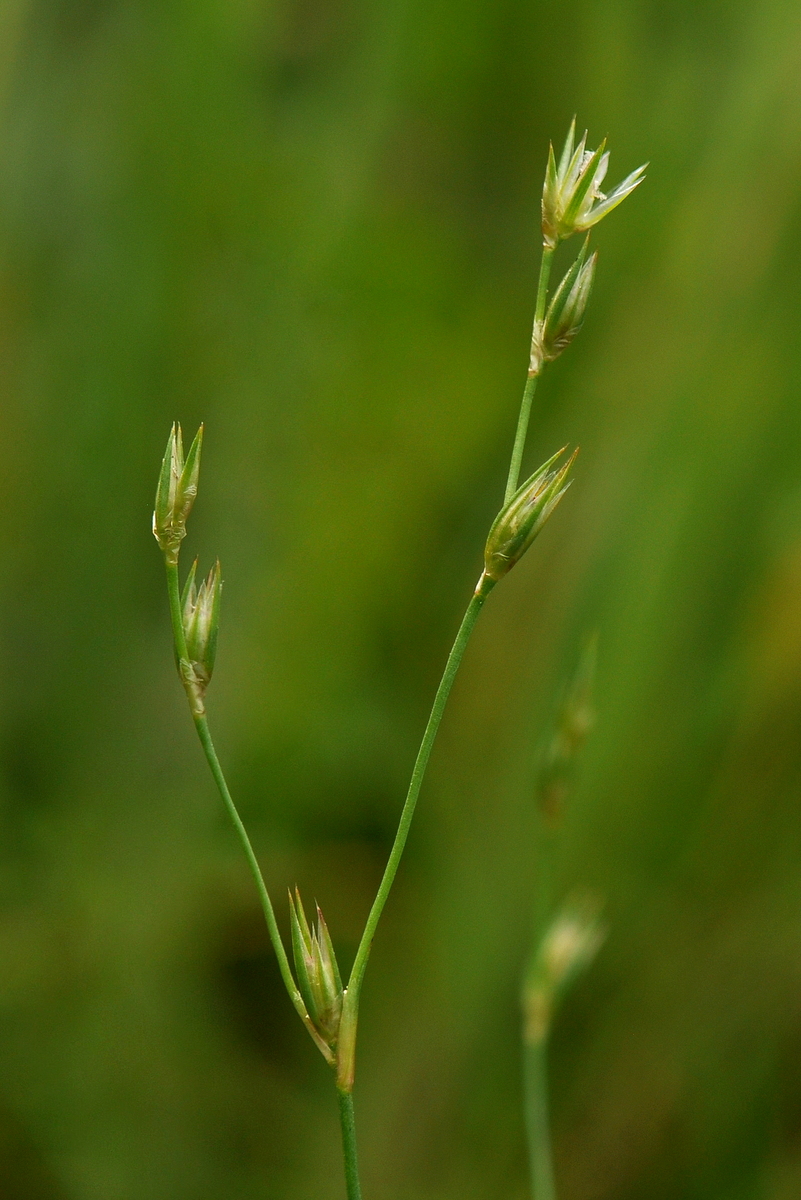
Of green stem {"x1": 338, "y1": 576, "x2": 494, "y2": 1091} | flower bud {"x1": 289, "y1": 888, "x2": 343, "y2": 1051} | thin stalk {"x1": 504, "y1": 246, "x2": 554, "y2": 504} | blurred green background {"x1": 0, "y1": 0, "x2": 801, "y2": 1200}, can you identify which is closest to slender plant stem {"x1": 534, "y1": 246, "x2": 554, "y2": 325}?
thin stalk {"x1": 504, "y1": 246, "x2": 554, "y2": 504}

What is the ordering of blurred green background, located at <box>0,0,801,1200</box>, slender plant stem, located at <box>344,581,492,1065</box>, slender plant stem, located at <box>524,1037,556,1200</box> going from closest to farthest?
slender plant stem, located at <box>344,581,492,1065</box> → slender plant stem, located at <box>524,1037,556,1200</box> → blurred green background, located at <box>0,0,801,1200</box>

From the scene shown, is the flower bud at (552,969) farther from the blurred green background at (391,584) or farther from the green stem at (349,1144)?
the blurred green background at (391,584)

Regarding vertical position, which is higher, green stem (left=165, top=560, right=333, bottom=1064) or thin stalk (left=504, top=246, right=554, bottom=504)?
thin stalk (left=504, top=246, right=554, bottom=504)

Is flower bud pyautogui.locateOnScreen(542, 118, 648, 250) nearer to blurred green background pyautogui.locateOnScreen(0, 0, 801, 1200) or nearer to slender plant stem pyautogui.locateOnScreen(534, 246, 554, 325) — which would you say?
slender plant stem pyautogui.locateOnScreen(534, 246, 554, 325)

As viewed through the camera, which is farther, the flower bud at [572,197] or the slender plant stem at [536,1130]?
the slender plant stem at [536,1130]

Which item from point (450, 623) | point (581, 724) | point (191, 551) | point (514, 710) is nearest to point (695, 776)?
point (514, 710)

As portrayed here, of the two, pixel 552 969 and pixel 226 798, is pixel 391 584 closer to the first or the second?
pixel 552 969

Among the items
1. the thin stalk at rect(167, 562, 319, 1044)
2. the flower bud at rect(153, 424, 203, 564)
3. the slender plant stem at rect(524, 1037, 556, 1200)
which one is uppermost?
the flower bud at rect(153, 424, 203, 564)

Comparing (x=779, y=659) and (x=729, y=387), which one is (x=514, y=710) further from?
(x=729, y=387)

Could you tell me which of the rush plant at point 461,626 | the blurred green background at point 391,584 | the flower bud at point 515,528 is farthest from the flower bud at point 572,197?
the blurred green background at point 391,584
